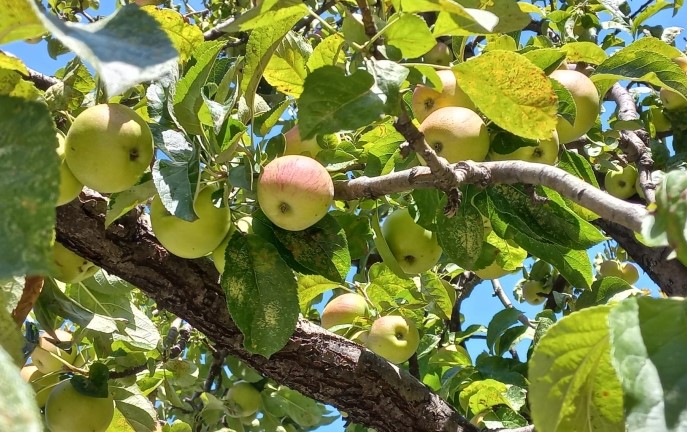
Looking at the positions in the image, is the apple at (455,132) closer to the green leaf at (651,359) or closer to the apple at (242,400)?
the green leaf at (651,359)

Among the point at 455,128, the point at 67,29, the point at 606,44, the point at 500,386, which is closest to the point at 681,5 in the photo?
the point at 606,44

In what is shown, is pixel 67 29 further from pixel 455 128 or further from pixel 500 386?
pixel 500 386

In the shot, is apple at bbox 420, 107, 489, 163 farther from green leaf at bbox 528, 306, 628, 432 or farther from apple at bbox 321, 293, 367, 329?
apple at bbox 321, 293, 367, 329

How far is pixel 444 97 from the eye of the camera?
4.25ft

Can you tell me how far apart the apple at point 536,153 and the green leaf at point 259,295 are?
455mm

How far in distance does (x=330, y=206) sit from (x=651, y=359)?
82 centimetres

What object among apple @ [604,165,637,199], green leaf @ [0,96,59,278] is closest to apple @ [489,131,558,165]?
green leaf @ [0,96,59,278]

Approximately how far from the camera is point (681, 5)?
265cm

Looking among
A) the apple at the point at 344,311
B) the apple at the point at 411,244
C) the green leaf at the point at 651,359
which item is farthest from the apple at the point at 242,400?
the green leaf at the point at 651,359

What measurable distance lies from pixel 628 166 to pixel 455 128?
1365 mm

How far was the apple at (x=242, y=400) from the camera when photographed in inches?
109

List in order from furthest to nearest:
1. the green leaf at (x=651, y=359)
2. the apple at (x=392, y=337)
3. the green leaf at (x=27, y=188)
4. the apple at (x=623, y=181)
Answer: the apple at (x=623, y=181) → the apple at (x=392, y=337) → the green leaf at (x=651, y=359) → the green leaf at (x=27, y=188)

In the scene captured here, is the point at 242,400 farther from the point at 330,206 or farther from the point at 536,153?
the point at 536,153

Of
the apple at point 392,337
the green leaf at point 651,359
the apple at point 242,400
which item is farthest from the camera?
the apple at point 242,400
